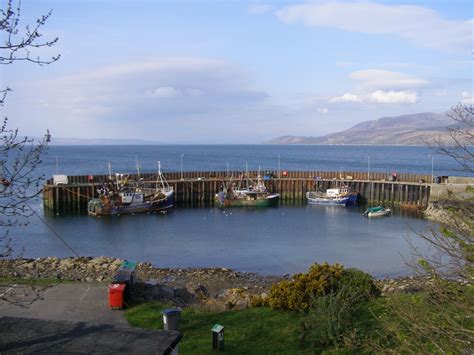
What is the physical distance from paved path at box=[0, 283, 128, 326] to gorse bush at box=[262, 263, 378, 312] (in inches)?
185

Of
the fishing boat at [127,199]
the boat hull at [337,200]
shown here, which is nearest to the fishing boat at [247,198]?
the boat hull at [337,200]

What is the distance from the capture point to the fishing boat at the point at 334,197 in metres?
56.3

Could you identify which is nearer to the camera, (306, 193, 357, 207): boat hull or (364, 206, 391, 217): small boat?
(364, 206, 391, 217): small boat

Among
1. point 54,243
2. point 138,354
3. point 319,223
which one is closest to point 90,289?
point 138,354

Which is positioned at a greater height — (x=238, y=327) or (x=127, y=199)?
(x=238, y=327)

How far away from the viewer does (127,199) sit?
5150 centimetres

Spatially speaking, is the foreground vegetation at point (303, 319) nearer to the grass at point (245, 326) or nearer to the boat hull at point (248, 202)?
the grass at point (245, 326)

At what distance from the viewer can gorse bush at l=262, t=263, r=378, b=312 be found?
1434cm

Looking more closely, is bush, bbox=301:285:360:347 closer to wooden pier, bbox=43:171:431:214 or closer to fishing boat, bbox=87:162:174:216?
fishing boat, bbox=87:162:174:216

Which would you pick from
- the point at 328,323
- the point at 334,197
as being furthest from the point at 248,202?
the point at 328,323

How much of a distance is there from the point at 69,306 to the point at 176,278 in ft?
36.1

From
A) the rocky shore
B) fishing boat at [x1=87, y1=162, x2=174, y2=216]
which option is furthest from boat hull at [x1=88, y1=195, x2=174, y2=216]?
the rocky shore

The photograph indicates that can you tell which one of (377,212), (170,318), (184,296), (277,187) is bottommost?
(377,212)

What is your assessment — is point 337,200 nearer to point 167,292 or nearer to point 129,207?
point 129,207
